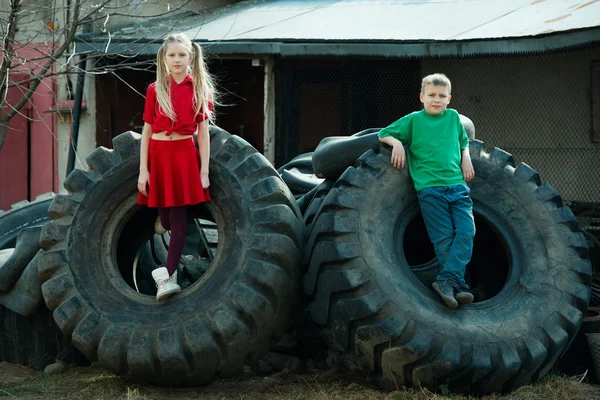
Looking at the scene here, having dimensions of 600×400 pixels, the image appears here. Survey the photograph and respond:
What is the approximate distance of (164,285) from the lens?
4.90 m

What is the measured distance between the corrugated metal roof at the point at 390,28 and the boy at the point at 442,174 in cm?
439

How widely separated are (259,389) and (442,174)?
1.66m

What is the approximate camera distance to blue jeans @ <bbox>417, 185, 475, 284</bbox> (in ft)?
15.7

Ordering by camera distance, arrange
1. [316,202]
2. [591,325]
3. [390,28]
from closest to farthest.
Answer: [591,325] → [316,202] → [390,28]

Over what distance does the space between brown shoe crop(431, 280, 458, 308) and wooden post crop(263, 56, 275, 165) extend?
6390 mm

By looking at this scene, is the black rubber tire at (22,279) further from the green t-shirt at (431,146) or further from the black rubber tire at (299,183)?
the green t-shirt at (431,146)

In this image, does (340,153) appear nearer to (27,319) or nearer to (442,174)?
(442,174)

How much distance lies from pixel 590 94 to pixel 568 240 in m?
7.00

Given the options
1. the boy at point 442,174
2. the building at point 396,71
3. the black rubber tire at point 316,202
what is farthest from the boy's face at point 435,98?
the building at point 396,71

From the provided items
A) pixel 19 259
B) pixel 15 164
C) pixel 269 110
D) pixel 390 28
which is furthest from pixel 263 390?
pixel 15 164

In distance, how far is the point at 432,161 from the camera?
16.3 feet

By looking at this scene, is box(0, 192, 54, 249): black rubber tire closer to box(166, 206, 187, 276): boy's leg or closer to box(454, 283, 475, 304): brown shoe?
box(166, 206, 187, 276): boy's leg

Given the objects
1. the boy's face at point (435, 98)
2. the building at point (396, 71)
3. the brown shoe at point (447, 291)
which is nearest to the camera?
the brown shoe at point (447, 291)

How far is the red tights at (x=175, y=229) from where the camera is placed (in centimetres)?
505
